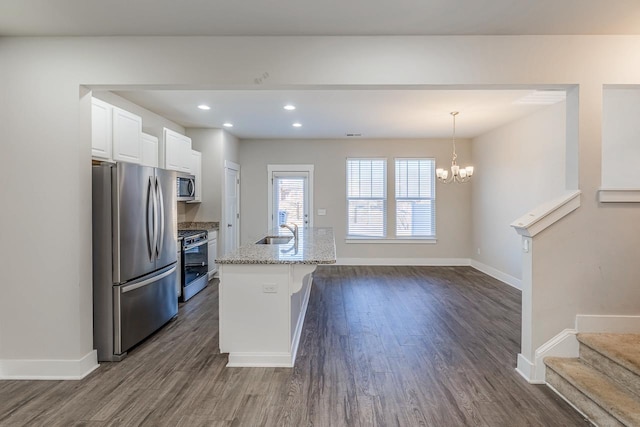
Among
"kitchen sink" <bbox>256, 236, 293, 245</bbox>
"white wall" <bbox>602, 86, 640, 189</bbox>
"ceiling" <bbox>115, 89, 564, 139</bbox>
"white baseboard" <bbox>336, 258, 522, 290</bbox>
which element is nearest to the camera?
"white wall" <bbox>602, 86, 640, 189</bbox>

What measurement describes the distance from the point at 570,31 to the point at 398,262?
16.3ft

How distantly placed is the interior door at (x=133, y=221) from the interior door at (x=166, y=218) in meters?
0.11

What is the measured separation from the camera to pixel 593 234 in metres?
2.44

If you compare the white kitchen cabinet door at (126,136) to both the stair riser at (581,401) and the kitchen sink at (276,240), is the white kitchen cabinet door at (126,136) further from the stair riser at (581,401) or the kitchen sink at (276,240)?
the stair riser at (581,401)

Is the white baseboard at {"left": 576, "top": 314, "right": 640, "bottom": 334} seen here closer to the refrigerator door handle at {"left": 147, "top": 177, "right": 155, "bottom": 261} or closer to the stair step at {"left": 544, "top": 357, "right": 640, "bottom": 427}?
the stair step at {"left": 544, "top": 357, "right": 640, "bottom": 427}

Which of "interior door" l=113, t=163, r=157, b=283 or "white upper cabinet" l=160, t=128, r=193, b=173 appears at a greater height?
"white upper cabinet" l=160, t=128, r=193, b=173

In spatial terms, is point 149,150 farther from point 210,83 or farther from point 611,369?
point 611,369

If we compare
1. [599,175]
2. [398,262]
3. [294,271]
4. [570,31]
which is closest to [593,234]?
[599,175]

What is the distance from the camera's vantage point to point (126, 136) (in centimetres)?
346

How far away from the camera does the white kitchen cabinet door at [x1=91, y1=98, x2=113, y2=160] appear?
2984 millimetres

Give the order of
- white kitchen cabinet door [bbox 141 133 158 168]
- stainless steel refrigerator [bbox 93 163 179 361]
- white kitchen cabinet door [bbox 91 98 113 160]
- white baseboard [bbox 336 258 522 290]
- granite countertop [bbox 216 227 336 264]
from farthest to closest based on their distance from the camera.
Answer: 1. white baseboard [bbox 336 258 522 290]
2. white kitchen cabinet door [bbox 141 133 158 168]
3. white kitchen cabinet door [bbox 91 98 113 160]
4. stainless steel refrigerator [bbox 93 163 179 361]
5. granite countertop [bbox 216 227 336 264]

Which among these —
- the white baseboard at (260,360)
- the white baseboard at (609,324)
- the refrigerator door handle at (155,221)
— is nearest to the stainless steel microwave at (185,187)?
the refrigerator door handle at (155,221)

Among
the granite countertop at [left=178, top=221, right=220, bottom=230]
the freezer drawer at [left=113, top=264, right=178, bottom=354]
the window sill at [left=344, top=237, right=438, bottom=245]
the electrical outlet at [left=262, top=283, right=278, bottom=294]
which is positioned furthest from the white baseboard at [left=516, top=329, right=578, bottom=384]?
the granite countertop at [left=178, top=221, right=220, bottom=230]

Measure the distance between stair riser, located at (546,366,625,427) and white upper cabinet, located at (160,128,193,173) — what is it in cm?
476
